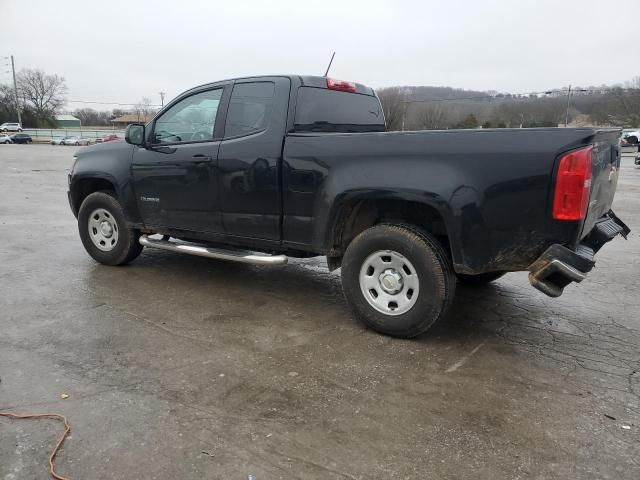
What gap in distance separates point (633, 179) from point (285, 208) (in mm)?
19073

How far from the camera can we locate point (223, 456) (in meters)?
2.51

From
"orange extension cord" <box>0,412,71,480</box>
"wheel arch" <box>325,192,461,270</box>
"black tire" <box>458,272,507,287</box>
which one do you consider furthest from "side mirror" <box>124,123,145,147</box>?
"black tire" <box>458,272,507,287</box>

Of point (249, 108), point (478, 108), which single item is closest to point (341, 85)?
point (249, 108)

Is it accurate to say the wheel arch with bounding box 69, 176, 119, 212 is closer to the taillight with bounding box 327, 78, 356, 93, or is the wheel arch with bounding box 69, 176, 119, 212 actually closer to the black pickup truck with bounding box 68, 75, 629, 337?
the black pickup truck with bounding box 68, 75, 629, 337

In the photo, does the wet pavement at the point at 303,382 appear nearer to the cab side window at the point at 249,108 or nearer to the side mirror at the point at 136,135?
the side mirror at the point at 136,135

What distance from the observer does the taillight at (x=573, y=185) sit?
3.11 m

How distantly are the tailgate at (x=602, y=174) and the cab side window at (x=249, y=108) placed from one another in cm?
259

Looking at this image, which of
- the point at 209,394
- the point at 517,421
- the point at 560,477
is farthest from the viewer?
the point at 209,394

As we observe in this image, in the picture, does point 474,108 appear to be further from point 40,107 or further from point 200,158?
point 40,107

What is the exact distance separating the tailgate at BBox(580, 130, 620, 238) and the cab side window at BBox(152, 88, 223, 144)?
128 inches

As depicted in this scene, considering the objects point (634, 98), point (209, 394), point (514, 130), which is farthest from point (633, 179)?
point (634, 98)

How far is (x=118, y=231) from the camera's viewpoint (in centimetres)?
578

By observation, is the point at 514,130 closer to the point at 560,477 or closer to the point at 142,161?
the point at 560,477

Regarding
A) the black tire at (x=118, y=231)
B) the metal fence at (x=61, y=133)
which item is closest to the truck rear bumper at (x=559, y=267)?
the black tire at (x=118, y=231)
